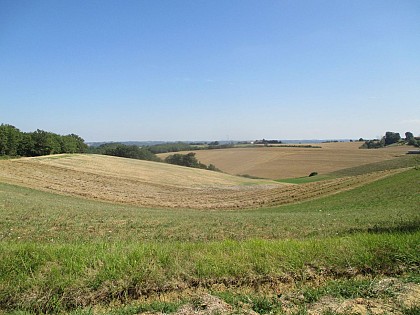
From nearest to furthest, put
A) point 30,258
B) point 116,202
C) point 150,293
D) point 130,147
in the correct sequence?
point 150,293 < point 30,258 < point 116,202 < point 130,147

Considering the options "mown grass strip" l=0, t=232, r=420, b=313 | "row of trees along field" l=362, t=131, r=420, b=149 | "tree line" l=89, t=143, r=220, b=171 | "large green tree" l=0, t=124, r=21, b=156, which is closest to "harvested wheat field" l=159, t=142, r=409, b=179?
"tree line" l=89, t=143, r=220, b=171

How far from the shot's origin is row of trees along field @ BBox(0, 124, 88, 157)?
67.8 m

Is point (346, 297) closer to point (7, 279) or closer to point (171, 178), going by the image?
point (7, 279)

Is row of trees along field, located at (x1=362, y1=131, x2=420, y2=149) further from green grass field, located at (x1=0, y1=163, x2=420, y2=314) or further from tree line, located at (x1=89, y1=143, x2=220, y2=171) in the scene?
green grass field, located at (x1=0, y1=163, x2=420, y2=314)

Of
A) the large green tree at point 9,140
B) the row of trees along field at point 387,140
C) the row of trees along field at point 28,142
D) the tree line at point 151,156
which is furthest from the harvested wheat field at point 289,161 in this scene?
the large green tree at point 9,140

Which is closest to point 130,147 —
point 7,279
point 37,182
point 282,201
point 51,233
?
point 37,182

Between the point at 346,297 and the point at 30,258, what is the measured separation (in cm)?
470

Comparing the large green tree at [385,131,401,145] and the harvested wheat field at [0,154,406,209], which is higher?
the large green tree at [385,131,401,145]

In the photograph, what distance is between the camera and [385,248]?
494 cm

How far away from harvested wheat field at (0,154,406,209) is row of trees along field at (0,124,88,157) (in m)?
24.5

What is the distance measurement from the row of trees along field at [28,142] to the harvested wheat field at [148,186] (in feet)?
80.3

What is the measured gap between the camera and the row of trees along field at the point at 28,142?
222 feet

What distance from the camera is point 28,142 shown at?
2830 inches

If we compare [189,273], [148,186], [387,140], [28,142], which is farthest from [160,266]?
[387,140]
